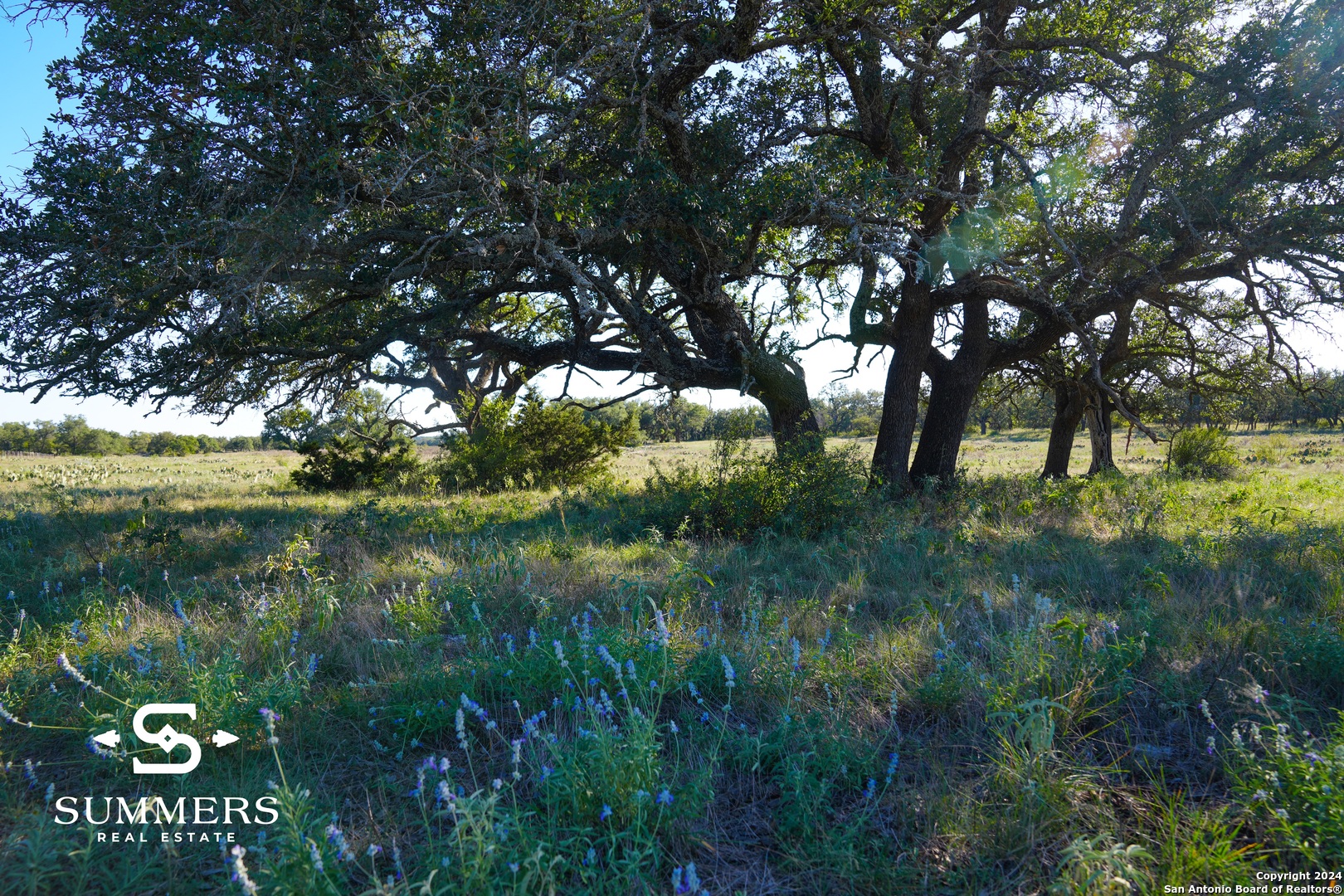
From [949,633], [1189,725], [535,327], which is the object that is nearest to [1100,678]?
[1189,725]

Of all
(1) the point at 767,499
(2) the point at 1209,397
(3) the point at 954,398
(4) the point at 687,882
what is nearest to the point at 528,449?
(1) the point at 767,499

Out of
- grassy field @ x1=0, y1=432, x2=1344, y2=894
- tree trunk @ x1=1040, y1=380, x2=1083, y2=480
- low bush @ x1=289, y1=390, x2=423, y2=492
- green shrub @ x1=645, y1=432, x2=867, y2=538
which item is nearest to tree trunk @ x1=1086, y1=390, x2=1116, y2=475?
tree trunk @ x1=1040, y1=380, x2=1083, y2=480

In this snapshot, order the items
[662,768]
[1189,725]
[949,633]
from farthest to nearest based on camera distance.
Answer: [949,633] → [1189,725] → [662,768]

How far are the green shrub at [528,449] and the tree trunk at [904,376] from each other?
6169 millimetres

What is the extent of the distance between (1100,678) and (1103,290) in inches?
392

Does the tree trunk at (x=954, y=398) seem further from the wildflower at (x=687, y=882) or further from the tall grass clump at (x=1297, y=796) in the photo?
the wildflower at (x=687, y=882)

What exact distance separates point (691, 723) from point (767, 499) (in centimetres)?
502

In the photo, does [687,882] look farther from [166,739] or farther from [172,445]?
[172,445]

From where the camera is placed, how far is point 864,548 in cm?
683

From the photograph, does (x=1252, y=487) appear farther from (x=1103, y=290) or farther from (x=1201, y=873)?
(x=1201, y=873)

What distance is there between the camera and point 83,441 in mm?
46188

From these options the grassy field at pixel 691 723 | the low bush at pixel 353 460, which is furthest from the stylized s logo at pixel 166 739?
the low bush at pixel 353 460

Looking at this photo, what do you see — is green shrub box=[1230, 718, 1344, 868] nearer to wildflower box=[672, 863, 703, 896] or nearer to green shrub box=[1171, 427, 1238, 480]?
wildflower box=[672, 863, 703, 896]

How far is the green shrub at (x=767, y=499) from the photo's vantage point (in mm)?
7855
